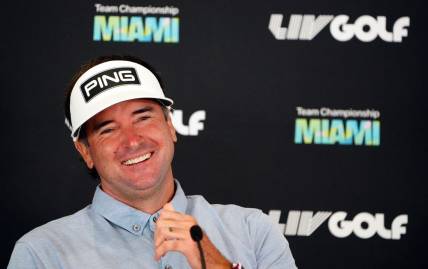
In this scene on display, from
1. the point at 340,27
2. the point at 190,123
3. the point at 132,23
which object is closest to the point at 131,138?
the point at 190,123

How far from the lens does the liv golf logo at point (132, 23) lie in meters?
3.30

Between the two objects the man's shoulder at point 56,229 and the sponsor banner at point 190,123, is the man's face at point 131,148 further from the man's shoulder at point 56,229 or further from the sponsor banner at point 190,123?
the sponsor banner at point 190,123

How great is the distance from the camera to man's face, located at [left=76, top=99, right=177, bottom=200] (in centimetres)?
205

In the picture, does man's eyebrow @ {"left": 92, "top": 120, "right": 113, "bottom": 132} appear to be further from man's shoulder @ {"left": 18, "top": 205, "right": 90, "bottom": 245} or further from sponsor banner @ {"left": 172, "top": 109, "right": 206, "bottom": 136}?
sponsor banner @ {"left": 172, "top": 109, "right": 206, "bottom": 136}

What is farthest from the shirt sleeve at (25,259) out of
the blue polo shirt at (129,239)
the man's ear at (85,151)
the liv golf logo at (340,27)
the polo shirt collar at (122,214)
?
the liv golf logo at (340,27)

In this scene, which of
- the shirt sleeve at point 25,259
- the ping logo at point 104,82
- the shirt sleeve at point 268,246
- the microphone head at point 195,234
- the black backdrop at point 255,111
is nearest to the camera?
the microphone head at point 195,234

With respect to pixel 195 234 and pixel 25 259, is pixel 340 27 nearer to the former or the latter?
pixel 195 234

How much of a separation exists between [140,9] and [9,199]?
1.04 meters

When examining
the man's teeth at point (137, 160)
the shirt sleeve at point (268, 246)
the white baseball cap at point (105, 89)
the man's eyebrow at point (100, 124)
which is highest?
the white baseball cap at point (105, 89)

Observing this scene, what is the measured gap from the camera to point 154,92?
2.11 m

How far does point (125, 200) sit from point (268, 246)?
44 cm

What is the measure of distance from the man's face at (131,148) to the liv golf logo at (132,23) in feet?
4.06

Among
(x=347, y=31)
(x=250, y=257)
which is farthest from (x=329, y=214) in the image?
(x=250, y=257)

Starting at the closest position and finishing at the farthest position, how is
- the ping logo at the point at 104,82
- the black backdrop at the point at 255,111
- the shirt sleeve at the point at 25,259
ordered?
1. the shirt sleeve at the point at 25,259
2. the ping logo at the point at 104,82
3. the black backdrop at the point at 255,111
